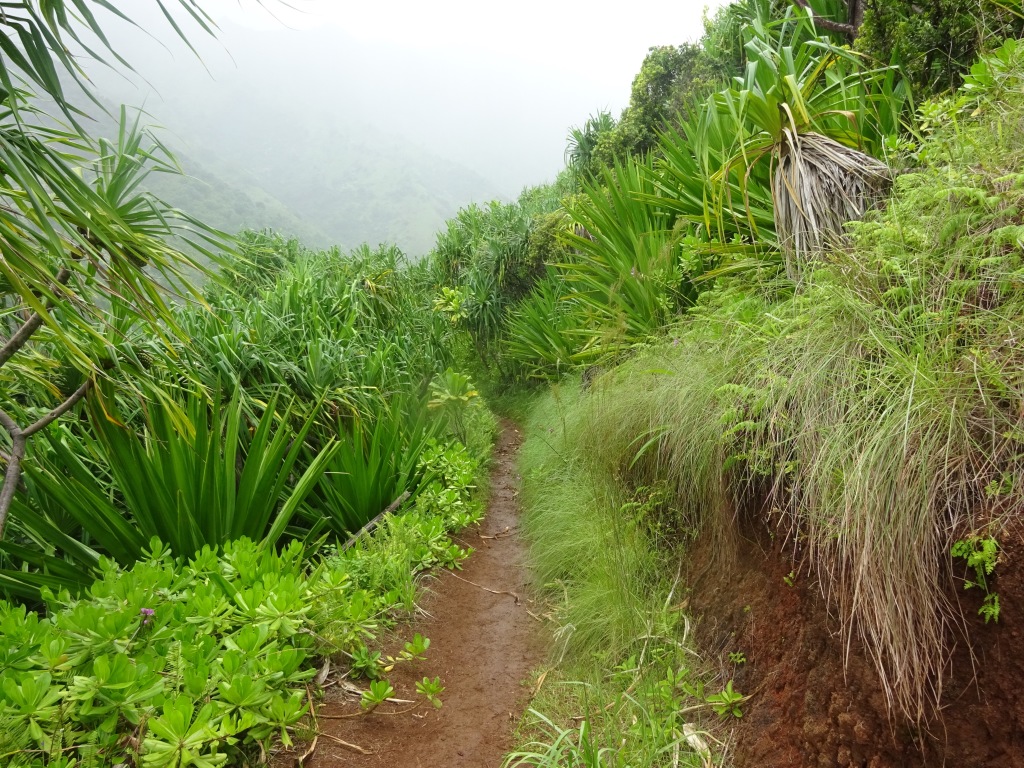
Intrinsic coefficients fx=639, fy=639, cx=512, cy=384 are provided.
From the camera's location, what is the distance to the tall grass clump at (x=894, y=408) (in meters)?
1.58

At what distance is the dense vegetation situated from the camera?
1737 millimetres

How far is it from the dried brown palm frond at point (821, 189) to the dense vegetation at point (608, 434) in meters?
0.02

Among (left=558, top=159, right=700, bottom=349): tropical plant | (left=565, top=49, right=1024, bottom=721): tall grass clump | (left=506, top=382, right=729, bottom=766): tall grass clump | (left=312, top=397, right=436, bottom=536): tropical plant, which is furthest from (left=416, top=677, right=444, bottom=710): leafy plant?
(left=558, top=159, right=700, bottom=349): tropical plant

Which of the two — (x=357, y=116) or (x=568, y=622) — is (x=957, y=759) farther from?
(x=357, y=116)

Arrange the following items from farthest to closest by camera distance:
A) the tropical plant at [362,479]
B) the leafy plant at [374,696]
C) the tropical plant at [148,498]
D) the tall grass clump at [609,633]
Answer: the tropical plant at [362,479] < the tropical plant at [148,498] < the leafy plant at [374,696] < the tall grass clump at [609,633]

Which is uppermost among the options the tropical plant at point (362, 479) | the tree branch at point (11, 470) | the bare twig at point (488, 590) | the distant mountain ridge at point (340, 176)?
the distant mountain ridge at point (340, 176)

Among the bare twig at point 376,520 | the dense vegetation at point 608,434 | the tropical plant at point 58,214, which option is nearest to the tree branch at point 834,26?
the dense vegetation at point 608,434

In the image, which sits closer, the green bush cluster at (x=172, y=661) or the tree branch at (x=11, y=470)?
the green bush cluster at (x=172, y=661)

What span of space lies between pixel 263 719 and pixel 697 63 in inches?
484

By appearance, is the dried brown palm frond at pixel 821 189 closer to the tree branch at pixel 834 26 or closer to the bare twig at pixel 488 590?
the tree branch at pixel 834 26

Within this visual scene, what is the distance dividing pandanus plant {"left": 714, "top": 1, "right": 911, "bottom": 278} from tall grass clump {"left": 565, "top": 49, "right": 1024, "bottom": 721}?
349 mm

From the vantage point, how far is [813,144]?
3562mm

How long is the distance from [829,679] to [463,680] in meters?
1.78

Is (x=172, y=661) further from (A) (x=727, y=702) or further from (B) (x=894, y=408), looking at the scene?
(B) (x=894, y=408)
